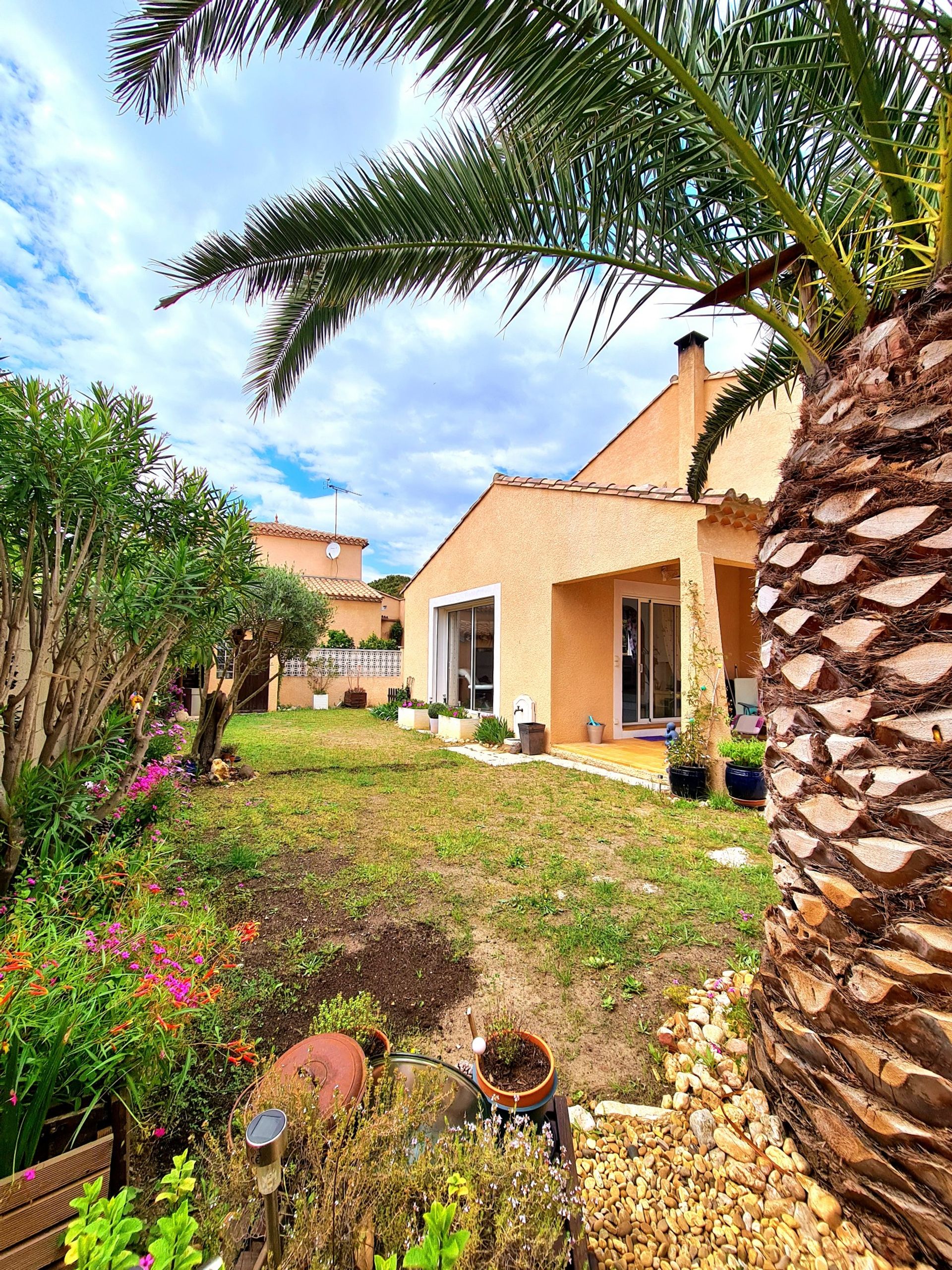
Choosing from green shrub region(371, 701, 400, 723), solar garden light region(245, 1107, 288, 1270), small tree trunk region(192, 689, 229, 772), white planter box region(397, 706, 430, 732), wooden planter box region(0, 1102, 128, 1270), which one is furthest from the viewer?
green shrub region(371, 701, 400, 723)

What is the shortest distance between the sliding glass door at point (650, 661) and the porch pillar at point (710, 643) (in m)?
3.96

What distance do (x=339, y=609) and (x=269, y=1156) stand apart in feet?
75.9

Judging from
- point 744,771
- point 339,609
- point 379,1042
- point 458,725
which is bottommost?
point 379,1042

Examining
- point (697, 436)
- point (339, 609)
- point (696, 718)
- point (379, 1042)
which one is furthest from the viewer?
point (339, 609)

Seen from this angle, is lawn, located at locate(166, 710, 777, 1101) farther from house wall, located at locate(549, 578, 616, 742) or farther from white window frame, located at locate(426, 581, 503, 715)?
white window frame, located at locate(426, 581, 503, 715)

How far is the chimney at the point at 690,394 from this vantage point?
488 inches

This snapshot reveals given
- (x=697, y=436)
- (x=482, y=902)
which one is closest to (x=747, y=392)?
(x=482, y=902)

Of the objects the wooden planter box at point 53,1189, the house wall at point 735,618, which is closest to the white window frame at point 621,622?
the house wall at point 735,618

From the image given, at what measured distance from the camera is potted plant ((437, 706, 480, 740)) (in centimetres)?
1336

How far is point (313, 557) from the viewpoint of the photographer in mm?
27703

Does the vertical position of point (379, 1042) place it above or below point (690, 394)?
below

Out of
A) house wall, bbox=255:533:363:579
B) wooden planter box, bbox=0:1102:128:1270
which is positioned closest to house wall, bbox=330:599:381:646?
house wall, bbox=255:533:363:579

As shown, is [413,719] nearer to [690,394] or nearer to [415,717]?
[415,717]

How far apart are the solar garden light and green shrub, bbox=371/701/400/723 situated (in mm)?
15664
